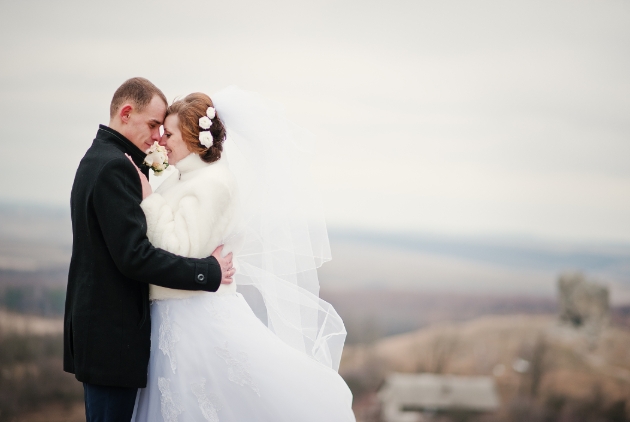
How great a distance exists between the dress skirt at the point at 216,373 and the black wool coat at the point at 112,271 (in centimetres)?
10

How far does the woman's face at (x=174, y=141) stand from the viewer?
2225 mm

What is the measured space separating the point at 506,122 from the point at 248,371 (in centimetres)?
860

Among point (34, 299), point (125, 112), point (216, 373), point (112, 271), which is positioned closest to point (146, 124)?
point (125, 112)

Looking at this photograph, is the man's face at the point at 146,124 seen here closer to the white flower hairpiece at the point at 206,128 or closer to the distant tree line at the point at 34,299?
the white flower hairpiece at the point at 206,128

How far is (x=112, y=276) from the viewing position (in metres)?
2.04

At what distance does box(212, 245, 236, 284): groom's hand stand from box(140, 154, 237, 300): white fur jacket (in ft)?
0.10

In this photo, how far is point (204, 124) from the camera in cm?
218

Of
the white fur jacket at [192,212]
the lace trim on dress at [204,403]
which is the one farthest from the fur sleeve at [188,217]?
the lace trim on dress at [204,403]

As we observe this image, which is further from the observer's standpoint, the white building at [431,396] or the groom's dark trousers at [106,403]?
the white building at [431,396]

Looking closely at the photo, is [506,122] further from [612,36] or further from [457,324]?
[457,324]

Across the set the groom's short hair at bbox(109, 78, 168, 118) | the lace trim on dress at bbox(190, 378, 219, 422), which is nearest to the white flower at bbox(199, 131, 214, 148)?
the groom's short hair at bbox(109, 78, 168, 118)

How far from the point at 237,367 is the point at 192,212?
60cm

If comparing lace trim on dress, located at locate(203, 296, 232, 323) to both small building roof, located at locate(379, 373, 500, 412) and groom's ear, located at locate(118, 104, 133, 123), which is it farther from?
small building roof, located at locate(379, 373, 500, 412)

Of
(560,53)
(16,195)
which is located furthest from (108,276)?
(560,53)
